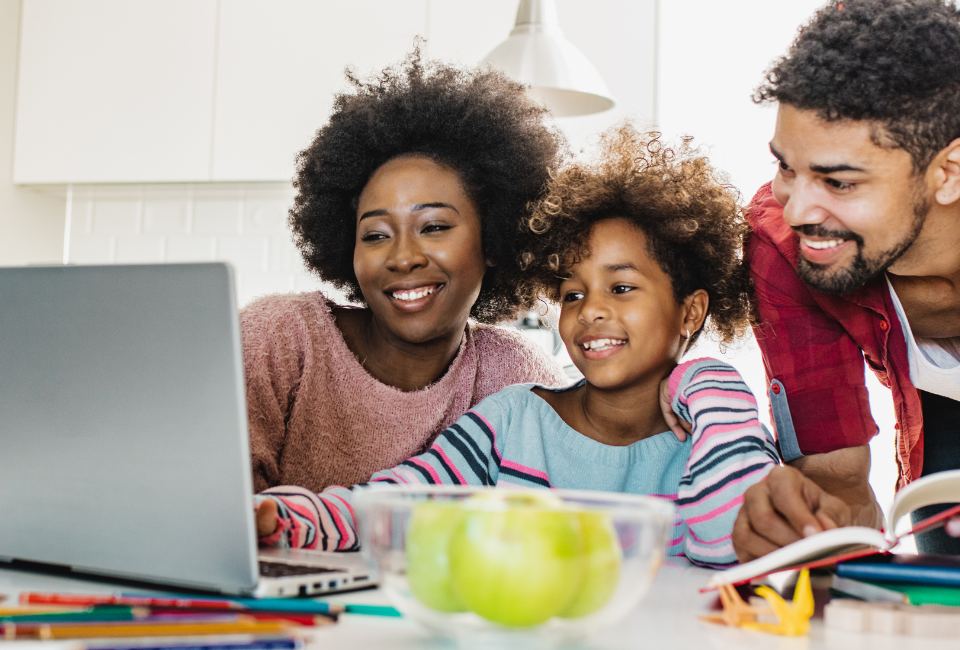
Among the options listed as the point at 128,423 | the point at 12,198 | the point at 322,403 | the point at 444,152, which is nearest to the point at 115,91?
the point at 12,198

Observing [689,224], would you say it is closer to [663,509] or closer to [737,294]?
[737,294]

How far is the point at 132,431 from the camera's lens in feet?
1.93

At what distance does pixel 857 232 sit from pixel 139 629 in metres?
1.07

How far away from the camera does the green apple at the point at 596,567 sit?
1.49ft

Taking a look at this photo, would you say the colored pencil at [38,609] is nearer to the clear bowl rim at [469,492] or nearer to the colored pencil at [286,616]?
the colored pencil at [286,616]

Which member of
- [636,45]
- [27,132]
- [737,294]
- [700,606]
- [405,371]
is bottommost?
[700,606]

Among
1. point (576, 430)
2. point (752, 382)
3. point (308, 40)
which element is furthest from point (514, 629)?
point (308, 40)

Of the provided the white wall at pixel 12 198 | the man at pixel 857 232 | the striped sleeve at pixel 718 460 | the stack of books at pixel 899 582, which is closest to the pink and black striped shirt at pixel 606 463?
the striped sleeve at pixel 718 460

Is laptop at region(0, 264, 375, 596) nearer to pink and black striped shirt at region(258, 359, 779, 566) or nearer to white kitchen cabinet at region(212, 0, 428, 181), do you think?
pink and black striped shirt at region(258, 359, 779, 566)

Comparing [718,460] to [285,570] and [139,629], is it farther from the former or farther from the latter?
[139,629]

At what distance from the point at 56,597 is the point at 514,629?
0.95ft

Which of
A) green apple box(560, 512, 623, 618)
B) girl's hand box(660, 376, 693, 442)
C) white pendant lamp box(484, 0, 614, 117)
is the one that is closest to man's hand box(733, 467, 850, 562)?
girl's hand box(660, 376, 693, 442)

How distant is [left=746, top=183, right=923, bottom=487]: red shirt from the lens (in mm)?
1314

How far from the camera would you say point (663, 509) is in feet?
1.58
